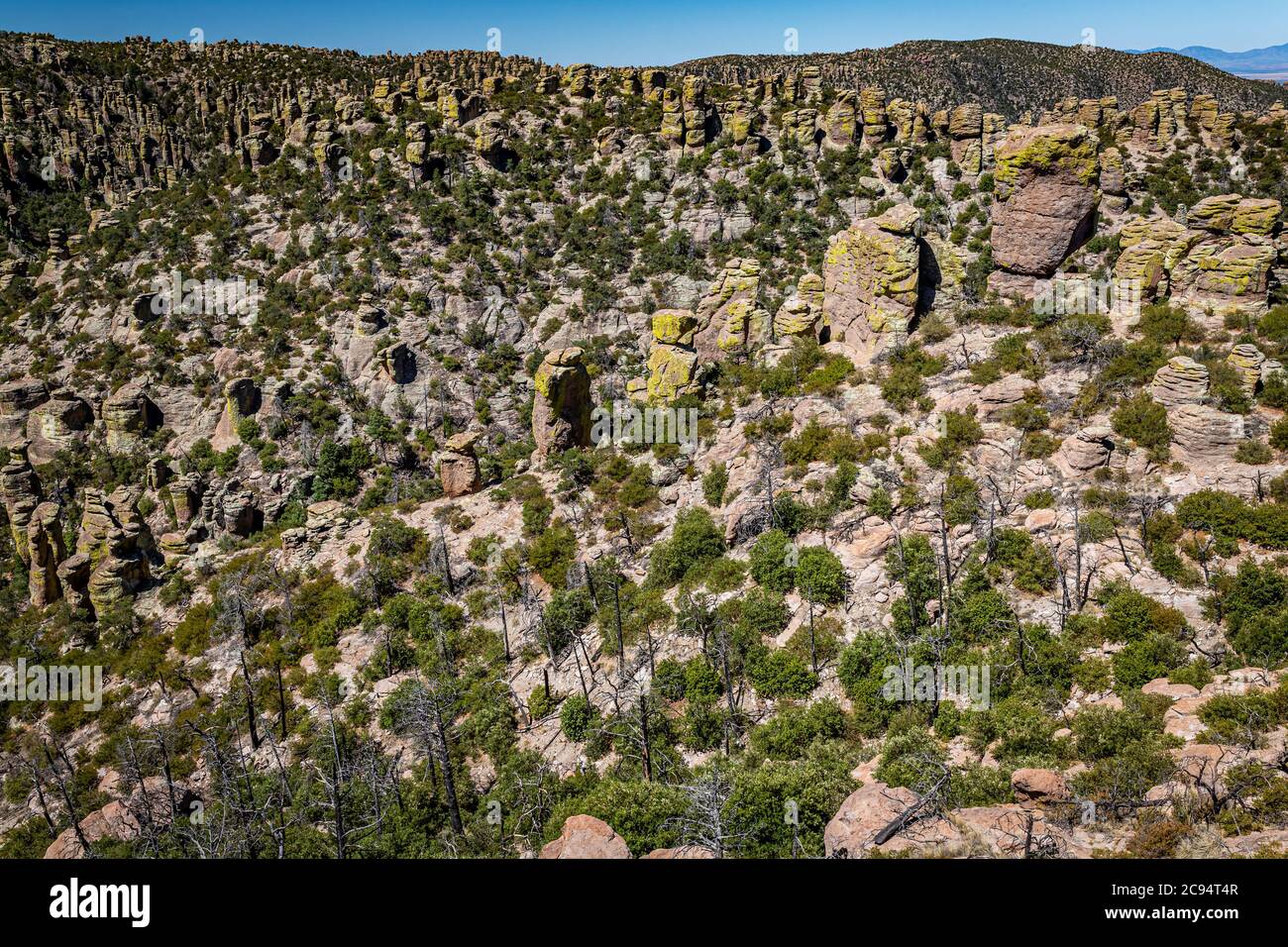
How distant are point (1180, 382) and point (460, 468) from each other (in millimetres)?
38557

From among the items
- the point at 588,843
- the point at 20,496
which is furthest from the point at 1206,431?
the point at 20,496

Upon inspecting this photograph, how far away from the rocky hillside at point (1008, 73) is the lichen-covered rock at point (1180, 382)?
130725 mm

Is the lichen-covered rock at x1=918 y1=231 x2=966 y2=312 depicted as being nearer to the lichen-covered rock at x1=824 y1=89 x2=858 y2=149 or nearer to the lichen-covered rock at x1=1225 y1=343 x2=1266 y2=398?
the lichen-covered rock at x1=1225 y1=343 x2=1266 y2=398

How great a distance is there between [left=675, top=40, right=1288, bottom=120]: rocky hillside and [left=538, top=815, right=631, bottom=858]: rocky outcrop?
14720 centimetres

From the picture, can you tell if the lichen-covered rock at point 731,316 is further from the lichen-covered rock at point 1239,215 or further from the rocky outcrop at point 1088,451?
the lichen-covered rock at point 1239,215

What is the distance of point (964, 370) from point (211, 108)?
4688 inches

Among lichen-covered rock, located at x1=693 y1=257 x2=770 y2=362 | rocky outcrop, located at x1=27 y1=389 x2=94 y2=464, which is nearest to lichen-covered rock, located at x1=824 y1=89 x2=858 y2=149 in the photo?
lichen-covered rock, located at x1=693 y1=257 x2=770 y2=362

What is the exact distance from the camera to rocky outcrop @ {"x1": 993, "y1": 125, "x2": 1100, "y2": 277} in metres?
33.6

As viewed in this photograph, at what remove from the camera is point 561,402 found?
4500 centimetres

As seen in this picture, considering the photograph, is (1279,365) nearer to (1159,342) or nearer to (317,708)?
(1159,342)

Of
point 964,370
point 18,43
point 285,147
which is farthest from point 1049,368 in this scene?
point 18,43

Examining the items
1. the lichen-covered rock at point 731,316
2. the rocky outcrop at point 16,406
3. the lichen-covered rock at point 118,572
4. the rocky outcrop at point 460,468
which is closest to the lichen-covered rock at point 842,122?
the lichen-covered rock at point 731,316

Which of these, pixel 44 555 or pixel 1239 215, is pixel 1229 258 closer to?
pixel 1239 215

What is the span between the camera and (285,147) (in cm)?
8319
